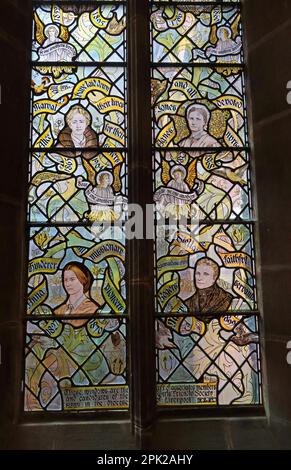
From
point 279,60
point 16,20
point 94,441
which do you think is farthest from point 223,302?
point 16,20

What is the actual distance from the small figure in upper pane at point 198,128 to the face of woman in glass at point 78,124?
1.92ft

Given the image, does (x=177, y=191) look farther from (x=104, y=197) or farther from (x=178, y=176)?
(x=104, y=197)

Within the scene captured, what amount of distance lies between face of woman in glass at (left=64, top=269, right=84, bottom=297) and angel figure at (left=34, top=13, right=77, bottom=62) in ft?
4.34

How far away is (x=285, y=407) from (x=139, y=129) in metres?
1.67

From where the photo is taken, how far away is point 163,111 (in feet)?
8.44

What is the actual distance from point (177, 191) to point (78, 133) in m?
0.68

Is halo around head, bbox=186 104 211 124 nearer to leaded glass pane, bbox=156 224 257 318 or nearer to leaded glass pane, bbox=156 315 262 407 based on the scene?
leaded glass pane, bbox=156 224 257 318

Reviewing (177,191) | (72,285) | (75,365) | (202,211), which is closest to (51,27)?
(177,191)

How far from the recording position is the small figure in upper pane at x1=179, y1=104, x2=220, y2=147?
2.57 meters

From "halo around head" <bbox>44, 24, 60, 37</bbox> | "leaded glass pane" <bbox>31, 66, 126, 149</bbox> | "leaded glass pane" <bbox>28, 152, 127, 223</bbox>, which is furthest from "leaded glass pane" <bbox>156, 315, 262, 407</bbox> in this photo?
"halo around head" <bbox>44, 24, 60, 37</bbox>

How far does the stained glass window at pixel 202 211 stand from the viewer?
2342mm

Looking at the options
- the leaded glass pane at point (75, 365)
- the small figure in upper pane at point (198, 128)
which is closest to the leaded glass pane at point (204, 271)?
the leaded glass pane at point (75, 365)

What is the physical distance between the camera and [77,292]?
7.82ft

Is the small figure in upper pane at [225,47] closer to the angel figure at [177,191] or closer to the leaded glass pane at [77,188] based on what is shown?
the angel figure at [177,191]
